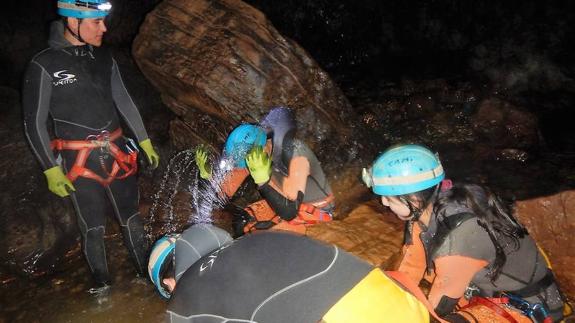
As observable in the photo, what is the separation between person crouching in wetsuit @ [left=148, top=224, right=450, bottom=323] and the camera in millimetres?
1549

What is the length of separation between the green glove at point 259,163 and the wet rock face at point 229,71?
1.49 meters

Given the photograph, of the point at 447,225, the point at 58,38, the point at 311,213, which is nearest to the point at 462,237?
the point at 447,225

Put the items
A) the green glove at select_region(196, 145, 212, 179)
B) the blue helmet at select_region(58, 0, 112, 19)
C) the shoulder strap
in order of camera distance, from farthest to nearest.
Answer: the green glove at select_region(196, 145, 212, 179)
the blue helmet at select_region(58, 0, 112, 19)
the shoulder strap

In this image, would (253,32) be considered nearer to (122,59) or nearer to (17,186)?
(17,186)

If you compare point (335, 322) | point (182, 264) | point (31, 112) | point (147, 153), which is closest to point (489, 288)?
point (335, 322)

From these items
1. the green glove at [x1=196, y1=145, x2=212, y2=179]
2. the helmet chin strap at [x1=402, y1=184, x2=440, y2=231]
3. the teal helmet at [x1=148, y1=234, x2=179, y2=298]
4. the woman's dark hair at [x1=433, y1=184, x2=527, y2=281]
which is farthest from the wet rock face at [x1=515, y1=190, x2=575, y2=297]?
the teal helmet at [x1=148, y1=234, x2=179, y2=298]

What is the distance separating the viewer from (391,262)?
3.93 metres

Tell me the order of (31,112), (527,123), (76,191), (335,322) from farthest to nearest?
1. (527,123)
2. (76,191)
3. (31,112)
4. (335,322)

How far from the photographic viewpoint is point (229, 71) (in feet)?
16.3

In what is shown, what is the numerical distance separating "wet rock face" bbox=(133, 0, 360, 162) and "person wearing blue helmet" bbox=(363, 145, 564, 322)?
2599 mm

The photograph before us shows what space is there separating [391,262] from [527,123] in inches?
191

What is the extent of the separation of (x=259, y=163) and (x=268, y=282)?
6.91 ft

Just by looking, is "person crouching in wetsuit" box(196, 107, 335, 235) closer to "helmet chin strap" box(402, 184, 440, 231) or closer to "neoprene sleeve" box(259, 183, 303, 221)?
"neoprene sleeve" box(259, 183, 303, 221)

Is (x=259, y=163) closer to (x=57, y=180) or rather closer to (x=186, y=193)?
(x=57, y=180)
